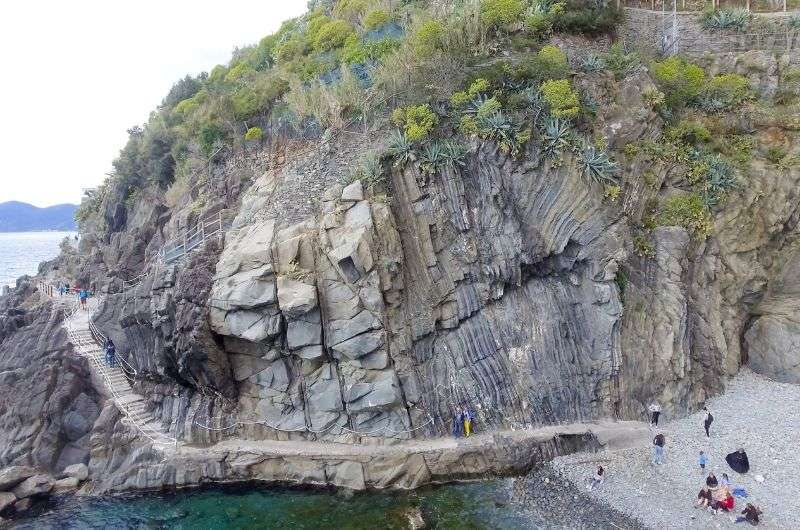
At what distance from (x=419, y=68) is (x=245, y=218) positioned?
31.2ft

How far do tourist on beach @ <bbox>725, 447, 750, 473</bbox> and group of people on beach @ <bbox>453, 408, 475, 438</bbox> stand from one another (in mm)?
8095

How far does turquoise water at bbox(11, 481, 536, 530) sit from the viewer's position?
15.4 m

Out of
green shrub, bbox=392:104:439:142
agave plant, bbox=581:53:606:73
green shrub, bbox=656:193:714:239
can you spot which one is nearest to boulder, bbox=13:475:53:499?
green shrub, bbox=392:104:439:142

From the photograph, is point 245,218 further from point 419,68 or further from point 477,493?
point 477,493

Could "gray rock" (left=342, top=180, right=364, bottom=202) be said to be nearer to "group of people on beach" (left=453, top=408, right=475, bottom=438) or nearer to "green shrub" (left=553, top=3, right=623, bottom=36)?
"group of people on beach" (left=453, top=408, right=475, bottom=438)

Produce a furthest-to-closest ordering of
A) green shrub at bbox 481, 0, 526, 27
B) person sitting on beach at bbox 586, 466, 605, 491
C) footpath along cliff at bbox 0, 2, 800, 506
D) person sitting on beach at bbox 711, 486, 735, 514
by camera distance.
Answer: green shrub at bbox 481, 0, 526, 27, footpath along cliff at bbox 0, 2, 800, 506, person sitting on beach at bbox 586, 466, 605, 491, person sitting on beach at bbox 711, 486, 735, 514

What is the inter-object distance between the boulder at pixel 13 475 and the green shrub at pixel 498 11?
2457 centimetres

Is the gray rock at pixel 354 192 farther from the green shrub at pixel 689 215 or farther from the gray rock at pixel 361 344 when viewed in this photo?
the green shrub at pixel 689 215

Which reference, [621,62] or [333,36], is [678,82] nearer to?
[621,62]

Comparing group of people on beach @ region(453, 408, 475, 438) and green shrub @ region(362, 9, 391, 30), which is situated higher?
green shrub @ region(362, 9, 391, 30)

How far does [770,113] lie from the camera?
22.0 metres

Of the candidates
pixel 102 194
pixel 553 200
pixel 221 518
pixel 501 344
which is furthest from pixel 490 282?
pixel 102 194

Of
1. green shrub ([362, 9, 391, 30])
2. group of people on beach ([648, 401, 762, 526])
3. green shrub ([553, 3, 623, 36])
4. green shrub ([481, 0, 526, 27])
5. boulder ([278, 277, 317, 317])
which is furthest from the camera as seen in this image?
green shrub ([362, 9, 391, 30])

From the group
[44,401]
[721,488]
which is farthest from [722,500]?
[44,401]
